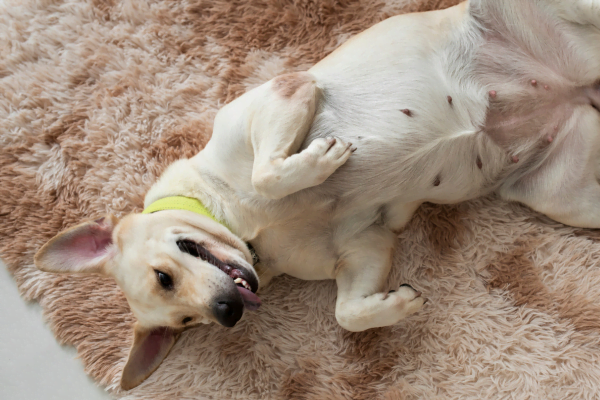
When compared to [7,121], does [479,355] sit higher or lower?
lower

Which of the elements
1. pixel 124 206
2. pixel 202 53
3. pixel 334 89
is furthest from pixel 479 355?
pixel 202 53

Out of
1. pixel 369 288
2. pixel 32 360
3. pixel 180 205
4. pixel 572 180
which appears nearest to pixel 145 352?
pixel 180 205

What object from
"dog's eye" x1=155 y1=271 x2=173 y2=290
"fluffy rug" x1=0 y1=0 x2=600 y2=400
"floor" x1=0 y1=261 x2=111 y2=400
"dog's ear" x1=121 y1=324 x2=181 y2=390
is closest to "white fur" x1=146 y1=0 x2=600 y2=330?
"fluffy rug" x1=0 y1=0 x2=600 y2=400

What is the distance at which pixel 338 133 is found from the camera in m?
2.04

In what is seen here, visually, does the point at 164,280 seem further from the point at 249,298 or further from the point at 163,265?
the point at 249,298

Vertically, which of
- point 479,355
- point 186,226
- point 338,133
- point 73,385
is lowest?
point 73,385

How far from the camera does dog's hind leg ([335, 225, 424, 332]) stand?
2092mm

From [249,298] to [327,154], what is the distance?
2.48 feet

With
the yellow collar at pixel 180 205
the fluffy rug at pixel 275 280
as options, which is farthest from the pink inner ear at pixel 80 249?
the fluffy rug at pixel 275 280

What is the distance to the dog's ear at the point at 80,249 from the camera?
2025 mm

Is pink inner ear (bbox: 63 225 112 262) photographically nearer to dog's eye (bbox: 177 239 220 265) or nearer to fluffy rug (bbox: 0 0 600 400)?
dog's eye (bbox: 177 239 220 265)

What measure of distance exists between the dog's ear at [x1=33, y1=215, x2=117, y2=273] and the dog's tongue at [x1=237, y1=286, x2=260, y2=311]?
632mm

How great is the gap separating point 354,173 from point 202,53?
4.42ft

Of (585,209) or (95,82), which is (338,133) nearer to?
(585,209)
